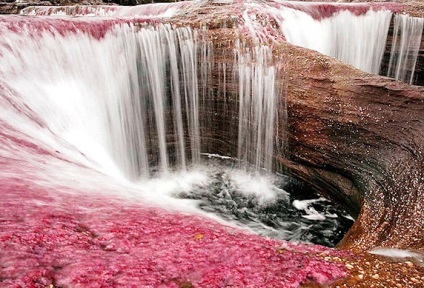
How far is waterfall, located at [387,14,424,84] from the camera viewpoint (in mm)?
16552

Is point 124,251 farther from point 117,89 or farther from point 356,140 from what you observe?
point 117,89

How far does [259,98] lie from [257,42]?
167 cm

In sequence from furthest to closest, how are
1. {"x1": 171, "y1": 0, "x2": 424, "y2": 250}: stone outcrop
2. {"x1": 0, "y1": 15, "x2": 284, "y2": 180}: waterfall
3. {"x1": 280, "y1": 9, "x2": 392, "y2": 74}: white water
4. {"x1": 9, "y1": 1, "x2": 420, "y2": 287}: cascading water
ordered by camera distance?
{"x1": 280, "y1": 9, "x2": 392, "y2": 74}: white water → {"x1": 0, "y1": 15, "x2": 284, "y2": 180}: waterfall → {"x1": 171, "y1": 0, "x2": 424, "y2": 250}: stone outcrop → {"x1": 9, "y1": 1, "x2": 420, "y2": 287}: cascading water

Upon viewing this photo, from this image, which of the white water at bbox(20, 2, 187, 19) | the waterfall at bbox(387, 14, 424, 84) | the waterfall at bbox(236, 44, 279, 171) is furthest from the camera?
the white water at bbox(20, 2, 187, 19)

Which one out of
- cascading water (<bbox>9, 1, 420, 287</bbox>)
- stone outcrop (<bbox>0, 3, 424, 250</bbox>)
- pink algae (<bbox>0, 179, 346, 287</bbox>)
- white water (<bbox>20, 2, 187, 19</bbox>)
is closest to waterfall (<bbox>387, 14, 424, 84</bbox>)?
cascading water (<bbox>9, 1, 420, 287</bbox>)

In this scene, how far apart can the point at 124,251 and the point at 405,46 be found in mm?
18462

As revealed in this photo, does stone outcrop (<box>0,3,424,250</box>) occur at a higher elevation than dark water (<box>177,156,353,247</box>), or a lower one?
higher

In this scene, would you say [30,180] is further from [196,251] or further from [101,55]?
[101,55]

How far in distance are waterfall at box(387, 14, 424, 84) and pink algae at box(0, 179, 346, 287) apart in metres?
16.8

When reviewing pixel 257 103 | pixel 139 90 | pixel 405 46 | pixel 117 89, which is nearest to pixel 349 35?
pixel 405 46

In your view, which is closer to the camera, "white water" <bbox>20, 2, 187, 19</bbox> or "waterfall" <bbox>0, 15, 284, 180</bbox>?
"waterfall" <bbox>0, 15, 284, 180</bbox>

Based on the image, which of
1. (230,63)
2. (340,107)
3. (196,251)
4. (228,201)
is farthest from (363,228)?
(230,63)

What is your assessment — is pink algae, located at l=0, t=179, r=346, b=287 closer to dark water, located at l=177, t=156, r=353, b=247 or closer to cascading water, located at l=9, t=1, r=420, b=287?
cascading water, located at l=9, t=1, r=420, b=287

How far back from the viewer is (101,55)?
9.64m
